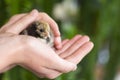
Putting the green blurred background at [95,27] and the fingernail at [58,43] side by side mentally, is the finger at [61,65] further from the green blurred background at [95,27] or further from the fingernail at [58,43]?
the green blurred background at [95,27]

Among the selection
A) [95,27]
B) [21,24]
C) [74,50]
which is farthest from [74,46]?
[95,27]

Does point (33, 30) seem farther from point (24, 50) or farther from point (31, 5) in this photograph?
point (31, 5)

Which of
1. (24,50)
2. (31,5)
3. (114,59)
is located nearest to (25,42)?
(24,50)

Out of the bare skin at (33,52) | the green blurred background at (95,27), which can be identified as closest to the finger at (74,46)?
the bare skin at (33,52)

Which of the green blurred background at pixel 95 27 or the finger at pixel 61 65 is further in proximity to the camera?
the green blurred background at pixel 95 27

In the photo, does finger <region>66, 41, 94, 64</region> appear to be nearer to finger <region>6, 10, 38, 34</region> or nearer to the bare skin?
the bare skin

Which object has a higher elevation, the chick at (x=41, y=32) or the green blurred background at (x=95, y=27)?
the chick at (x=41, y=32)

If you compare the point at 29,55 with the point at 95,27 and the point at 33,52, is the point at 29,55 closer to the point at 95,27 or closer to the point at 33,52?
the point at 33,52
